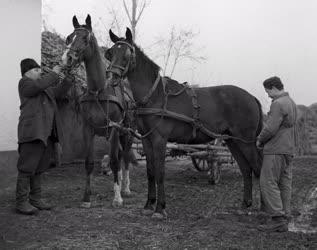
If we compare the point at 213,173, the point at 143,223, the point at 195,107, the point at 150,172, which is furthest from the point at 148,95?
the point at 213,173

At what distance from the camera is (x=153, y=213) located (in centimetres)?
592

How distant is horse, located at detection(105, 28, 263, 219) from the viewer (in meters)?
5.81

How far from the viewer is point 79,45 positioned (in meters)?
6.05

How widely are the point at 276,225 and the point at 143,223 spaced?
170 centimetres

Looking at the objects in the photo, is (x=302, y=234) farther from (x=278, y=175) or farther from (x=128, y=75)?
(x=128, y=75)

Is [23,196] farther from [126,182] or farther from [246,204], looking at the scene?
[246,204]

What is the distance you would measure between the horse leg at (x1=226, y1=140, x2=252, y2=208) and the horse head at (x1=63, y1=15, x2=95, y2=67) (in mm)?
2564

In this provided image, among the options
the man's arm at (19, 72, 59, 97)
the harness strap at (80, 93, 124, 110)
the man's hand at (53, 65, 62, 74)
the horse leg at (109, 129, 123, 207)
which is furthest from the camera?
the horse leg at (109, 129, 123, 207)

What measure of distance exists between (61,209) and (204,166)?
486 centimetres

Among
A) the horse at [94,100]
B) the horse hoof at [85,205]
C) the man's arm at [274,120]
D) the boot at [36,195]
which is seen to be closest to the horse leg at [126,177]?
the horse at [94,100]

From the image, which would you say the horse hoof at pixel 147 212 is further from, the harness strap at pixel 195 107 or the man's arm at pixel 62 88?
the man's arm at pixel 62 88

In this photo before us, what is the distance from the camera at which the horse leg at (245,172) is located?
6.42 m

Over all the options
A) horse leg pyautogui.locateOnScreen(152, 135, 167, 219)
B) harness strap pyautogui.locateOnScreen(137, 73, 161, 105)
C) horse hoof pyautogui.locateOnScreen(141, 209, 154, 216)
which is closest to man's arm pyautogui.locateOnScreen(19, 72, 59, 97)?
harness strap pyautogui.locateOnScreen(137, 73, 161, 105)

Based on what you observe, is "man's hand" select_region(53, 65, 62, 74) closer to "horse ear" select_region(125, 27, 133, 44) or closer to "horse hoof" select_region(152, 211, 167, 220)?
"horse ear" select_region(125, 27, 133, 44)
